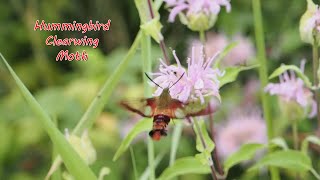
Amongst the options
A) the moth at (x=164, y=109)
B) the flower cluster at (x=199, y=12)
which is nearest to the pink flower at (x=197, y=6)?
the flower cluster at (x=199, y=12)

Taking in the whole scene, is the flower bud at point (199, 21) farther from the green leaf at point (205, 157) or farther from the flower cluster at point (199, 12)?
the green leaf at point (205, 157)

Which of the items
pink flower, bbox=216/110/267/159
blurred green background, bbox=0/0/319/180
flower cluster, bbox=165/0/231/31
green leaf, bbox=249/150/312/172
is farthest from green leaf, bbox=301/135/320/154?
pink flower, bbox=216/110/267/159

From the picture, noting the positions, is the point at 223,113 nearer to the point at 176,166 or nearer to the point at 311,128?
the point at 311,128

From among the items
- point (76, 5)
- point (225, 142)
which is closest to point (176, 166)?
point (225, 142)

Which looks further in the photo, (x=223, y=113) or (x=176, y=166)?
(x=223, y=113)

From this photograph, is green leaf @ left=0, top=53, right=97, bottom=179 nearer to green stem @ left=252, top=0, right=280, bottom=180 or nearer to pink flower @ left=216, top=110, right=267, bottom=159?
green stem @ left=252, top=0, right=280, bottom=180

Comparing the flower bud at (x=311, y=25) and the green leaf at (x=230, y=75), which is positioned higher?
the flower bud at (x=311, y=25)

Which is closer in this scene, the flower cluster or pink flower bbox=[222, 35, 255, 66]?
the flower cluster
